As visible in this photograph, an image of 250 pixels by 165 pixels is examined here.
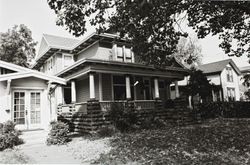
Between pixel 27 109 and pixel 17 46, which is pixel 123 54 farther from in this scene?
pixel 17 46

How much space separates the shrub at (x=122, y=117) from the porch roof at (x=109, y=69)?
237cm

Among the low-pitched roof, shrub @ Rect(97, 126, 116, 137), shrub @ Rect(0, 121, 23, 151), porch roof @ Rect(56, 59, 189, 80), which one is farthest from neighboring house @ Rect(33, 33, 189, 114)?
shrub @ Rect(0, 121, 23, 151)

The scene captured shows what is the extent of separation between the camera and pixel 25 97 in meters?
10.5

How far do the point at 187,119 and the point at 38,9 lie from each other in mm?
11727

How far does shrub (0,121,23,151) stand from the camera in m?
8.30

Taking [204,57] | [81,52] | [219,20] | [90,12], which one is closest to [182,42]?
[204,57]

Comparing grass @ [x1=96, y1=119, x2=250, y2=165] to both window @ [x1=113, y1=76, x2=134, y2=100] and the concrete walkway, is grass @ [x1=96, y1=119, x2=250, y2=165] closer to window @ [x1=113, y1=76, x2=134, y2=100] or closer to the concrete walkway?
the concrete walkway

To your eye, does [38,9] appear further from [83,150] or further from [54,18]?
[83,150]

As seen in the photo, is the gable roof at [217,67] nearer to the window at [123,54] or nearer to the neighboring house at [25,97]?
the window at [123,54]

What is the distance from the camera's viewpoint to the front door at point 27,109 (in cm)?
1030

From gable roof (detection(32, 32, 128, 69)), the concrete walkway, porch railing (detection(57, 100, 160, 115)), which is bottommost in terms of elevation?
the concrete walkway

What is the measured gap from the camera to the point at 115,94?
1571 centimetres

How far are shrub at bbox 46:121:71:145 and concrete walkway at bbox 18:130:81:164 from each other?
377 millimetres

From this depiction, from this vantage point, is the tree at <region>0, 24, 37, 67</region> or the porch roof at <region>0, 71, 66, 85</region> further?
the tree at <region>0, 24, 37, 67</region>
